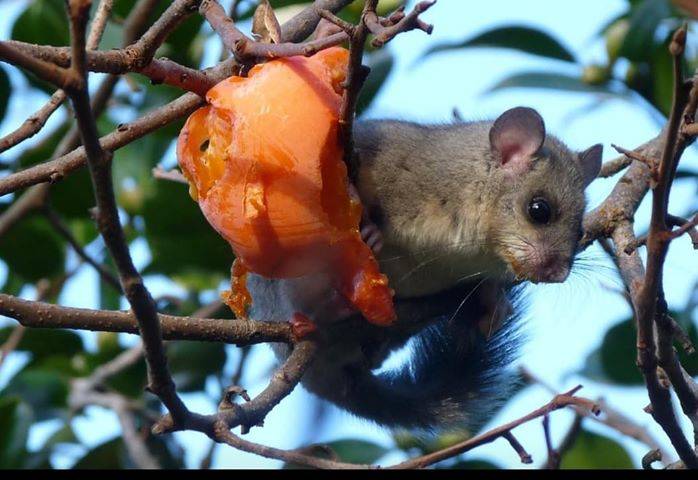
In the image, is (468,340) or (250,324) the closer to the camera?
(250,324)

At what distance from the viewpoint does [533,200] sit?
3094 mm

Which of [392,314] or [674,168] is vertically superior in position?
[392,314]

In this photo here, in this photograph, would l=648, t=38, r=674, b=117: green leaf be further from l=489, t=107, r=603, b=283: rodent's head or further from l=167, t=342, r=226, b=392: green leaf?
l=167, t=342, r=226, b=392: green leaf

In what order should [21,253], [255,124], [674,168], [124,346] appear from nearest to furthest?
[674,168] → [255,124] → [21,253] → [124,346]

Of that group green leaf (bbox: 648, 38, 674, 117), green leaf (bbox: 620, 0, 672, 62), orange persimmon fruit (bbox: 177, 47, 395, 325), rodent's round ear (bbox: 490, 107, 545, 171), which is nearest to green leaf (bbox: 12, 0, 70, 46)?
rodent's round ear (bbox: 490, 107, 545, 171)

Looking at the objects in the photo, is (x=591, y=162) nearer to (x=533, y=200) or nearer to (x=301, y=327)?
(x=533, y=200)

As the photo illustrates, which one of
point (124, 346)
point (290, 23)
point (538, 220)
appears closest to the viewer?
point (290, 23)

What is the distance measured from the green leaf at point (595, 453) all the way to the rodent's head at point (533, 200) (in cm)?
104

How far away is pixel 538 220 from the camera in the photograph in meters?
3.05

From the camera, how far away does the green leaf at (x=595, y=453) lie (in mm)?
3746
